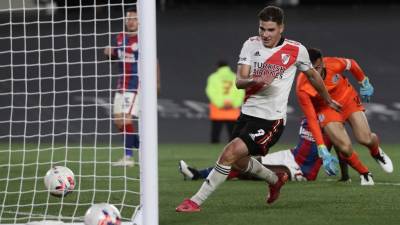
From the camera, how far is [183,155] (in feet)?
51.9

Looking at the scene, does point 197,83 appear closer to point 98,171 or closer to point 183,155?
point 183,155

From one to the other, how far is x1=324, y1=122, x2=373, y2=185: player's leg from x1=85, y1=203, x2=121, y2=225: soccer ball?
4.18m

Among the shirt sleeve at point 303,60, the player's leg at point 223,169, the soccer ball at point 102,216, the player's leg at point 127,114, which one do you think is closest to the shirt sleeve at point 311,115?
the shirt sleeve at point 303,60

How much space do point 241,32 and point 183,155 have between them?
9.40 m

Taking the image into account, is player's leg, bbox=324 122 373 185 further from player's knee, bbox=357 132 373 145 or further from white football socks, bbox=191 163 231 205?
white football socks, bbox=191 163 231 205

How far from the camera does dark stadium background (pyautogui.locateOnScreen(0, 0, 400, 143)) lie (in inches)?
766

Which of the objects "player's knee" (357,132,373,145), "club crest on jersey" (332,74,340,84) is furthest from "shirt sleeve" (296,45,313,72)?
"player's knee" (357,132,373,145)

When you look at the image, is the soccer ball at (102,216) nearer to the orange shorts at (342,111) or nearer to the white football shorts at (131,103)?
the orange shorts at (342,111)

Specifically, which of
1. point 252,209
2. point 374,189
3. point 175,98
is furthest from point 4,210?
point 175,98

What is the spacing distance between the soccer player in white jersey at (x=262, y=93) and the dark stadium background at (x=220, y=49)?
8.38 m

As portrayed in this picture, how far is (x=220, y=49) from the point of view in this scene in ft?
78.8

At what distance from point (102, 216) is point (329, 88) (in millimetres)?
4518

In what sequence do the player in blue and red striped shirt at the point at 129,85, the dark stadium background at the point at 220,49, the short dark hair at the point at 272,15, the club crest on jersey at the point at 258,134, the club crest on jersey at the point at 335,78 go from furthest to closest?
1. the dark stadium background at the point at 220,49
2. the player in blue and red striped shirt at the point at 129,85
3. the club crest on jersey at the point at 335,78
4. the club crest on jersey at the point at 258,134
5. the short dark hair at the point at 272,15

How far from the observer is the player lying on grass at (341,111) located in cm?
1039
